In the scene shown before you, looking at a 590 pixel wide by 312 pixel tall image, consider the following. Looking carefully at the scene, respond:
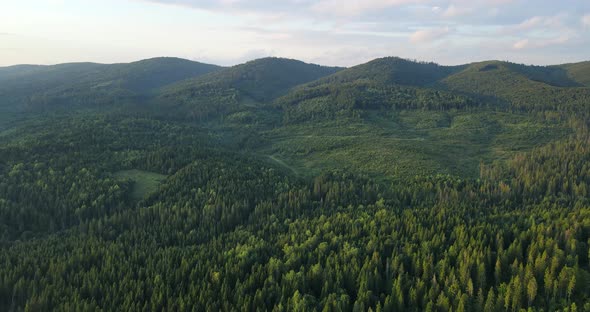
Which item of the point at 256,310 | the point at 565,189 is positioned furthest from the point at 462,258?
the point at 565,189

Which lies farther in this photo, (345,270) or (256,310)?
(345,270)

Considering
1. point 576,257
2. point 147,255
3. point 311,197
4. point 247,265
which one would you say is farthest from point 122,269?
point 576,257

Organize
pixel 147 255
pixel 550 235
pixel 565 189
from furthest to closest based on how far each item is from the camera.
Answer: pixel 565 189
pixel 147 255
pixel 550 235

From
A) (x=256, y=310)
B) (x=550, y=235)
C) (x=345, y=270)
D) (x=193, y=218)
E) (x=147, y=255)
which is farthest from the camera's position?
(x=193, y=218)

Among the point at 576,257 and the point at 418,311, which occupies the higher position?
the point at 576,257

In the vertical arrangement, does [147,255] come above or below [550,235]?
below

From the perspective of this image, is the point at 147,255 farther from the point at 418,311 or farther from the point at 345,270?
the point at 418,311

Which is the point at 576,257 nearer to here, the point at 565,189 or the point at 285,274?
the point at 285,274

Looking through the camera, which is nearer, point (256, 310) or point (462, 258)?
point (256, 310)

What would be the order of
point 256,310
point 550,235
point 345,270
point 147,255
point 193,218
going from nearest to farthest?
point 256,310 < point 345,270 < point 550,235 < point 147,255 < point 193,218
